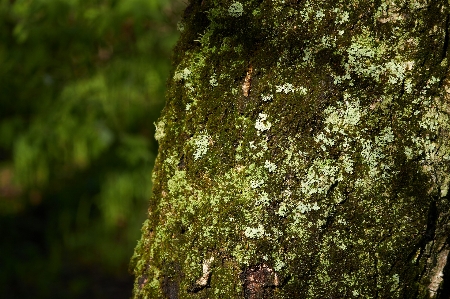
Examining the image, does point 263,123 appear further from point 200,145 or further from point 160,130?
point 160,130

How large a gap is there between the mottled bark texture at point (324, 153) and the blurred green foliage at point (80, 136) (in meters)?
2.91

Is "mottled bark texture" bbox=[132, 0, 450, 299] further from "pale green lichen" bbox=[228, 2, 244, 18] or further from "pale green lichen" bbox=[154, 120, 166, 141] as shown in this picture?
"pale green lichen" bbox=[154, 120, 166, 141]

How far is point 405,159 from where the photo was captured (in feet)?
3.26

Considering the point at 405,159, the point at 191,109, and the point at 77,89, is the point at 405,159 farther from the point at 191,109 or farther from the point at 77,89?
the point at 77,89

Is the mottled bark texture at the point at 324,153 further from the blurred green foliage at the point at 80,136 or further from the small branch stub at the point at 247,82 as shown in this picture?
the blurred green foliage at the point at 80,136

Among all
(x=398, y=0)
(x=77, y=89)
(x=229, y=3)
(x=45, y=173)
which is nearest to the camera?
(x=398, y=0)

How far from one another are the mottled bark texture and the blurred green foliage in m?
2.91

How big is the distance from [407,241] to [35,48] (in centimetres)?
385

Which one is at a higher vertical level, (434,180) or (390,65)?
(390,65)

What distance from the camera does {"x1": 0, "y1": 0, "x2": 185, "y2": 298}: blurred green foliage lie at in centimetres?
384

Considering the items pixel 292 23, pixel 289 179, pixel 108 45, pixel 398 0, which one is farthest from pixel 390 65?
pixel 108 45

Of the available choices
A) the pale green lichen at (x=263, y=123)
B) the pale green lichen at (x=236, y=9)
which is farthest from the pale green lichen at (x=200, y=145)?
the pale green lichen at (x=236, y=9)

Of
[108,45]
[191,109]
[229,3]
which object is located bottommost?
[191,109]

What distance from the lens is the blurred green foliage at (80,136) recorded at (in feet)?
12.6
